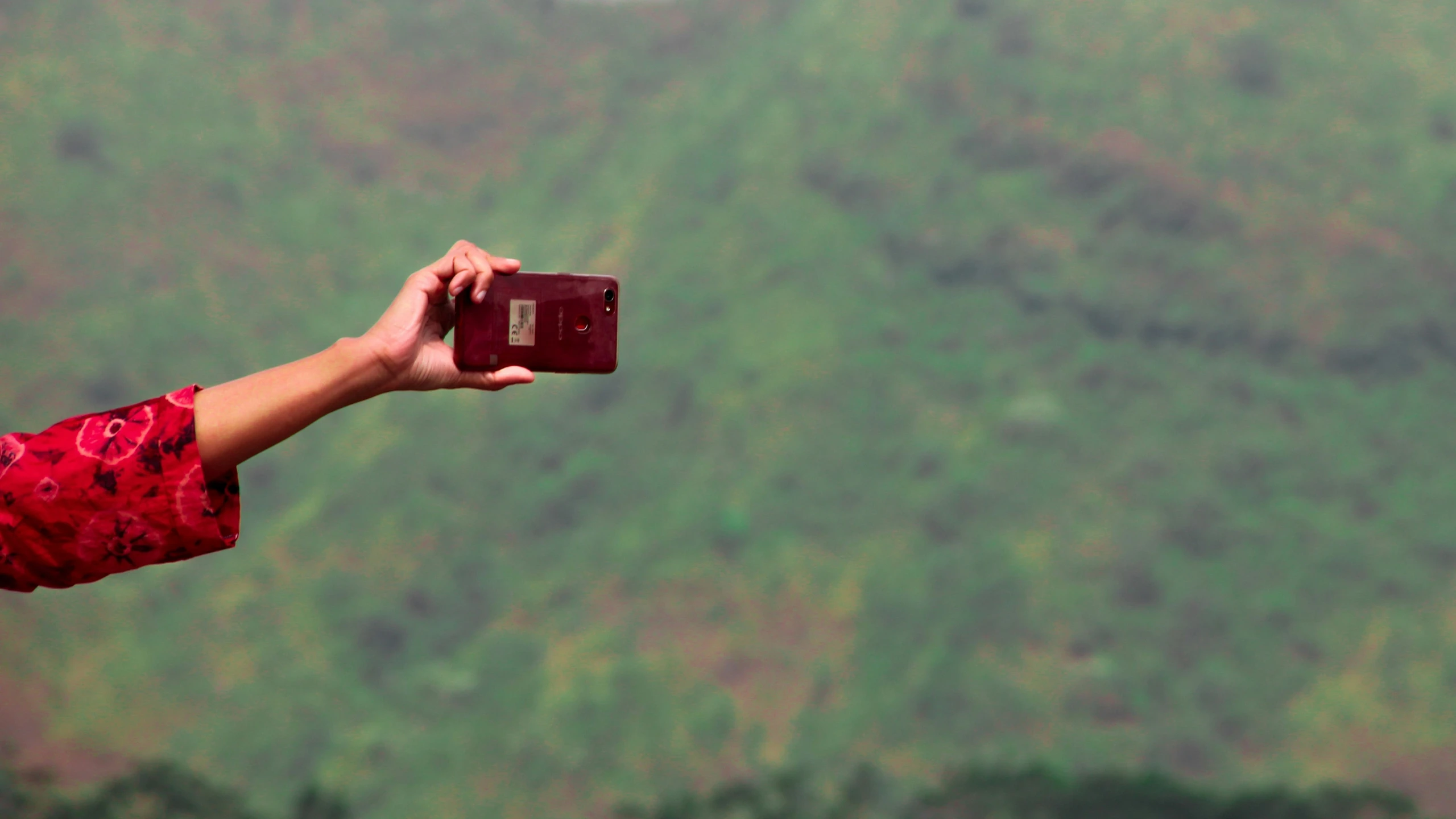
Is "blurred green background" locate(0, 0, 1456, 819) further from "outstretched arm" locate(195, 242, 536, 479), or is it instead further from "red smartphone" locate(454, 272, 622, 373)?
"outstretched arm" locate(195, 242, 536, 479)

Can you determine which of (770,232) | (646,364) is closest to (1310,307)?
(770,232)

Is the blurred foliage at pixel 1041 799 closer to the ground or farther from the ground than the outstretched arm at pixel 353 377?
closer to the ground

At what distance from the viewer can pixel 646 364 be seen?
72.2 inches

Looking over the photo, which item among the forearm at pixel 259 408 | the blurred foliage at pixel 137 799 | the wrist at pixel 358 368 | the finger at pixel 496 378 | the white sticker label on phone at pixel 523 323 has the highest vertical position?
the white sticker label on phone at pixel 523 323

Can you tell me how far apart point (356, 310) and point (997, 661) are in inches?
40.7

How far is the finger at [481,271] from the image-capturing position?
62cm

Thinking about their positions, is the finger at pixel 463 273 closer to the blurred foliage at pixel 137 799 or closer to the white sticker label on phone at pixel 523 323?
the white sticker label on phone at pixel 523 323

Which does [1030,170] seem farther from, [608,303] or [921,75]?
[608,303]

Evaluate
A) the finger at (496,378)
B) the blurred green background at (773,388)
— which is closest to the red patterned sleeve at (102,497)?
the finger at (496,378)

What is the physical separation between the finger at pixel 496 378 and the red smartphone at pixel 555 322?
0.09 metres

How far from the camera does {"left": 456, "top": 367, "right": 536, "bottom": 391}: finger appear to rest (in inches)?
23.5

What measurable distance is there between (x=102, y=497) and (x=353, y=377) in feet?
0.33

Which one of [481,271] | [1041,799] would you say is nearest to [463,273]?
[481,271]

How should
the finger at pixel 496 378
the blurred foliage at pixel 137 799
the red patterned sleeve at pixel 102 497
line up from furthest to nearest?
the blurred foliage at pixel 137 799 → the finger at pixel 496 378 → the red patterned sleeve at pixel 102 497
